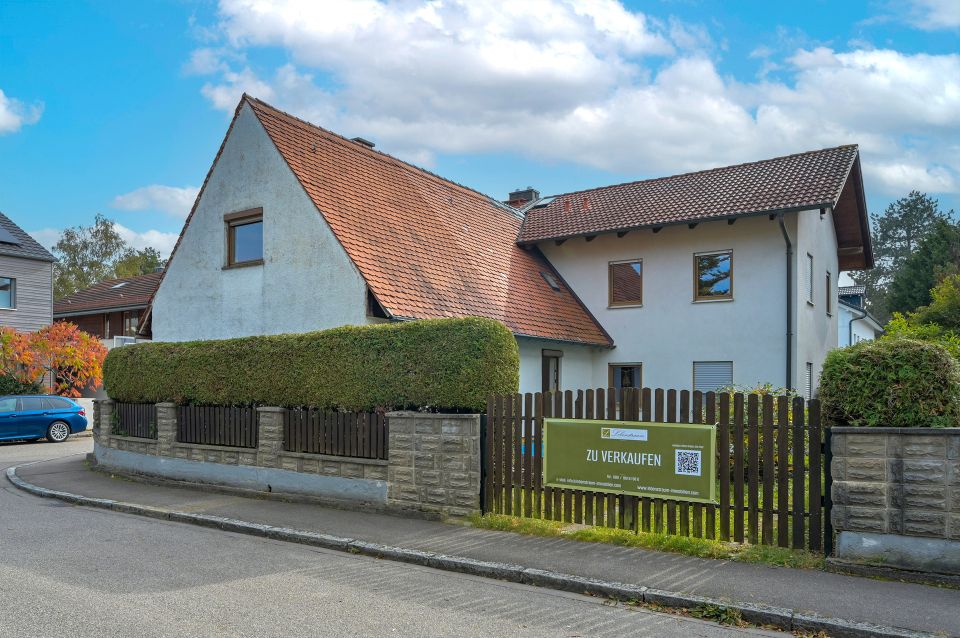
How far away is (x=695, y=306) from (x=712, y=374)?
5.92ft

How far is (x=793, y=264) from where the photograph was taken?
59.7 feet

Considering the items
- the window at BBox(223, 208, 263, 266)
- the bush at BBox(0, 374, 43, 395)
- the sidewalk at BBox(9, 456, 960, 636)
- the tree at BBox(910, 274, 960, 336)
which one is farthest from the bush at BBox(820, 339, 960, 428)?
the tree at BBox(910, 274, 960, 336)

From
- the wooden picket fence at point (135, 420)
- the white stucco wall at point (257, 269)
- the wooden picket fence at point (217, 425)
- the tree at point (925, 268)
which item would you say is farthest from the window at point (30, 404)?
the tree at point (925, 268)

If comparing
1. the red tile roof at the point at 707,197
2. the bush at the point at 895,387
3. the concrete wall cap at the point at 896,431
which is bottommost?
the concrete wall cap at the point at 896,431

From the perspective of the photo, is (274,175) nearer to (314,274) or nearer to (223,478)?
(314,274)

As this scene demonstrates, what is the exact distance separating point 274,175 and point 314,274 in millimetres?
2657

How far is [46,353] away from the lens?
1070 inches

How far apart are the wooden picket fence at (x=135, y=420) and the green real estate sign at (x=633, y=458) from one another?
8.72m

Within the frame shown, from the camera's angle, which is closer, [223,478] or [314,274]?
[223,478]

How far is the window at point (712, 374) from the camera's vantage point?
18.9 m

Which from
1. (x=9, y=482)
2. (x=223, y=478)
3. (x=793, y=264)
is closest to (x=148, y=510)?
(x=223, y=478)

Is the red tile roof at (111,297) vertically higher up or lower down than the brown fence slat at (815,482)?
higher up

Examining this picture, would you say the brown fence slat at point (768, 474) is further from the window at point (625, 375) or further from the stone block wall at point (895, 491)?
the window at point (625, 375)

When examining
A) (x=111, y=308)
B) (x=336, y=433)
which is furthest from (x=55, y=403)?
(x=111, y=308)
